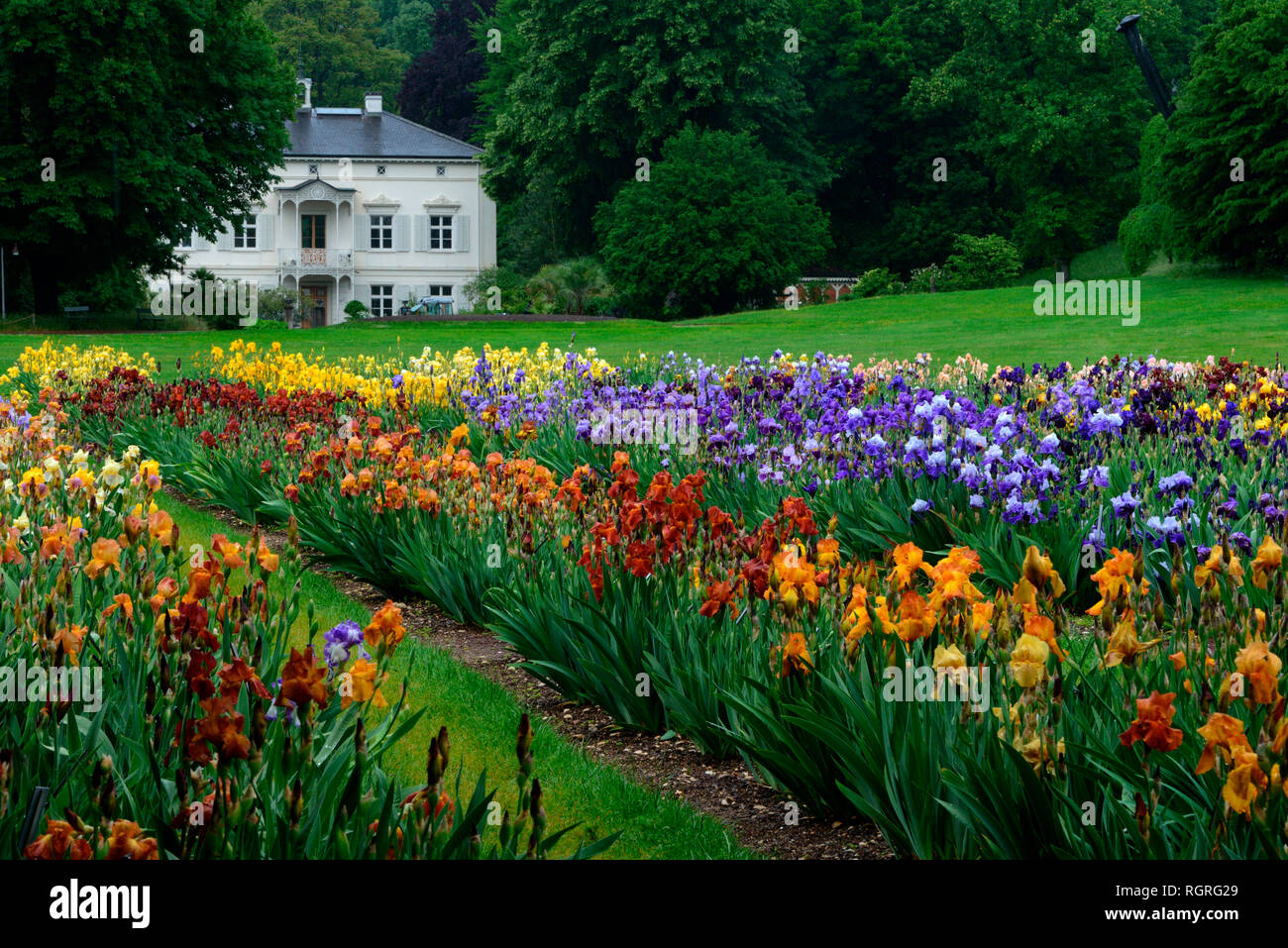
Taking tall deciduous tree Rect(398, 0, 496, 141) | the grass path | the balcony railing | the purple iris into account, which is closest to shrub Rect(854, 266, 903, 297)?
the balcony railing

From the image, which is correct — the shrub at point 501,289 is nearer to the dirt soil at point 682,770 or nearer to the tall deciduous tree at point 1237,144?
the tall deciduous tree at point 1237,144

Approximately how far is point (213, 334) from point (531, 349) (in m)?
8.58

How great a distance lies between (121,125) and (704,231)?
15.8 meters

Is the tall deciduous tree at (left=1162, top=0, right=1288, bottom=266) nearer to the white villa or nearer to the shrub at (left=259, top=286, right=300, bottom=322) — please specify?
the shrub at (left=259, top=286, right=300, bottom=322)

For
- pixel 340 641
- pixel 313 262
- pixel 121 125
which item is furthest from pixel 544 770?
pixel 313 262

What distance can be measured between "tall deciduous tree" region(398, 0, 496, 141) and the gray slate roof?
523 cm

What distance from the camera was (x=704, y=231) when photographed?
37344mm

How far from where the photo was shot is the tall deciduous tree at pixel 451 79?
59875 mm

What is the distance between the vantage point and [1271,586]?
14.0 ft

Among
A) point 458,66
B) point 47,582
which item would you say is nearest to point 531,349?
point 47,582

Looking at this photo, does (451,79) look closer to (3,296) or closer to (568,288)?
(568,288)

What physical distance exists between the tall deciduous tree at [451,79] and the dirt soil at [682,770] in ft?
183
